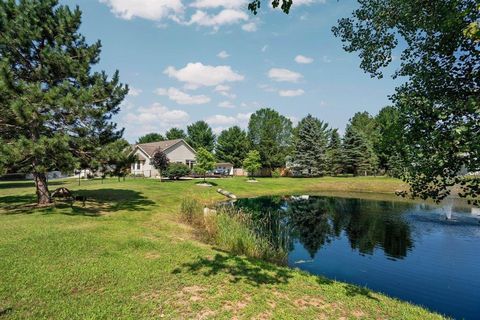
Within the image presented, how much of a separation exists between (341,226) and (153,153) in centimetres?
3950

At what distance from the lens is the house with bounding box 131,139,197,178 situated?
53.3 metres

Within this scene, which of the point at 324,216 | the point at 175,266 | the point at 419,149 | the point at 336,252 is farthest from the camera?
the point at 324,216

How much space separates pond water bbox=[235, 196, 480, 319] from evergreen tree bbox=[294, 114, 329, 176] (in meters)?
33.7

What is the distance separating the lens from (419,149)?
5875 millimetres

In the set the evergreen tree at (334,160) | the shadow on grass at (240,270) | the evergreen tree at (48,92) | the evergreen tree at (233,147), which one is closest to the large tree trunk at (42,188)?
the evergreen tree at (48,92)

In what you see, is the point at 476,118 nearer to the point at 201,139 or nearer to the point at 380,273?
the point at 380,273

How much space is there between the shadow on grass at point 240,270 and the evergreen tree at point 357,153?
5576 centimetres

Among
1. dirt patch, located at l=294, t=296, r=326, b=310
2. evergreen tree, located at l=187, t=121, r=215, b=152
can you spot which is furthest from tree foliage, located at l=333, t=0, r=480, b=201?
evergreen tree, located at l=187, t=121, r=215, b=152

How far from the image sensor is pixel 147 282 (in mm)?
8312

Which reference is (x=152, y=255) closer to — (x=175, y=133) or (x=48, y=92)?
(x=48, y=92)

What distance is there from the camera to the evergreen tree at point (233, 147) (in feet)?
236

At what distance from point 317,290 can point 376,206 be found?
25.8m

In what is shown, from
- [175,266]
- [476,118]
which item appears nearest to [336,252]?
[175,266]

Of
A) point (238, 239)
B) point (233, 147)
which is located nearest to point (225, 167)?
point (233, 147)
